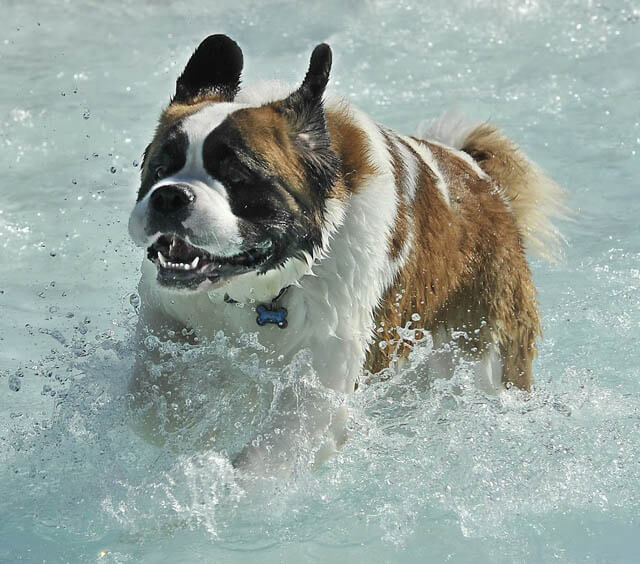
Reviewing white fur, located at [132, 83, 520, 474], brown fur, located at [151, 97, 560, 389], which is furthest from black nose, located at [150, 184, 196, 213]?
white fur, located at [132, 83, 520, 474]

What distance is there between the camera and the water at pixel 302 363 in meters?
3.42

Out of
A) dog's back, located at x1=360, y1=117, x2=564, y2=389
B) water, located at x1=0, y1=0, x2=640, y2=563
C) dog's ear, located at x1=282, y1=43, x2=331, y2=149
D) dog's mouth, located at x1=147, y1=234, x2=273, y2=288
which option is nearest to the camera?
dog's mouth, located at x1=147, y1=234, x2=273, y2=288

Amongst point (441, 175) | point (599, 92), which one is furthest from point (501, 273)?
point (599, 92)

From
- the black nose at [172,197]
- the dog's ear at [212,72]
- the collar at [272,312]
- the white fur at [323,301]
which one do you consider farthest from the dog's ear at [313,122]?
the black nose at [172,197]

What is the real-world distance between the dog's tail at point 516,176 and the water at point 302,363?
0.66 metres

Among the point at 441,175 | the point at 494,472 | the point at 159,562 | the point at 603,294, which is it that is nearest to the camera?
the point at 159,562

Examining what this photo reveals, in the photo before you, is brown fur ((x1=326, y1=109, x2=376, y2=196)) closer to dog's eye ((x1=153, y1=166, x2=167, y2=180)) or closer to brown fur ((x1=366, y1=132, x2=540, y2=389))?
brown fur ((x1=366, y1=132, x2=540, y2=389))

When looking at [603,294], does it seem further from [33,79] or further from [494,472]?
[33,79]

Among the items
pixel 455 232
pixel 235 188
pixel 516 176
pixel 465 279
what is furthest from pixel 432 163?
pixel 235 188

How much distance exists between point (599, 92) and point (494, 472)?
5.34m

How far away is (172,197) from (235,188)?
0.26m

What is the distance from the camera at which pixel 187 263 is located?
3094 millimetres

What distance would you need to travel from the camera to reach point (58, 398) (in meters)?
3.86

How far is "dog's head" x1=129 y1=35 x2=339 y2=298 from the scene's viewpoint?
297 centimetres
